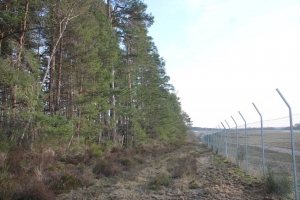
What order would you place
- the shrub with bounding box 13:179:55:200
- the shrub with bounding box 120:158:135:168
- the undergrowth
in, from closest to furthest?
1. the shrub with bounding box 13:179:55:200
2. the undergrowth
3. the shrub with bounding box 120:158:135:168

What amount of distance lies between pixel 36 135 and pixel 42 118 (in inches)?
40.2

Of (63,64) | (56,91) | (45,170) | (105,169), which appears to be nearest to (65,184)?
(45,170)

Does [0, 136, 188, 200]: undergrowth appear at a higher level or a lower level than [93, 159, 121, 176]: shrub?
higher

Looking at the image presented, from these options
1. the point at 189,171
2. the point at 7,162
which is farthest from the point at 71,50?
the point at 189,171

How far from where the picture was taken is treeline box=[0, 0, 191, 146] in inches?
437

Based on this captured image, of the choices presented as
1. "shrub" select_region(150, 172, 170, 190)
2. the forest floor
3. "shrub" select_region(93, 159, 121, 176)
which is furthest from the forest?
"shrub" select_region(150, 172, 170, 190)

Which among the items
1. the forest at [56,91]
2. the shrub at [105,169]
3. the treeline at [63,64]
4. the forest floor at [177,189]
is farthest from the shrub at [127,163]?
the forest floor at [177,189]

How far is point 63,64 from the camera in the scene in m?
15.6

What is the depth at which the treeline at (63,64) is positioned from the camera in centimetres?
1111

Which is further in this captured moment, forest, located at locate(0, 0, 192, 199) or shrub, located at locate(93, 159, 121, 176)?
shrub, located at locate(93, 159, 121, 176)

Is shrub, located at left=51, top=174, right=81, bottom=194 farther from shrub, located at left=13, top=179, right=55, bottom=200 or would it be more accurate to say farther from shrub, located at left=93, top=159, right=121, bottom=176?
shrub, located at left=93, top=159, right=121, bottom=176

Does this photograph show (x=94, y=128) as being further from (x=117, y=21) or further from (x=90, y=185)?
(x=117, y=21)

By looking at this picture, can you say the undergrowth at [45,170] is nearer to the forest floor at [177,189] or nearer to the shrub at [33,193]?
the shrub at [33,193]

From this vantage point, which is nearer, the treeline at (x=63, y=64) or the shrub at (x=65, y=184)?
the shrub at (x=65, y=184)
